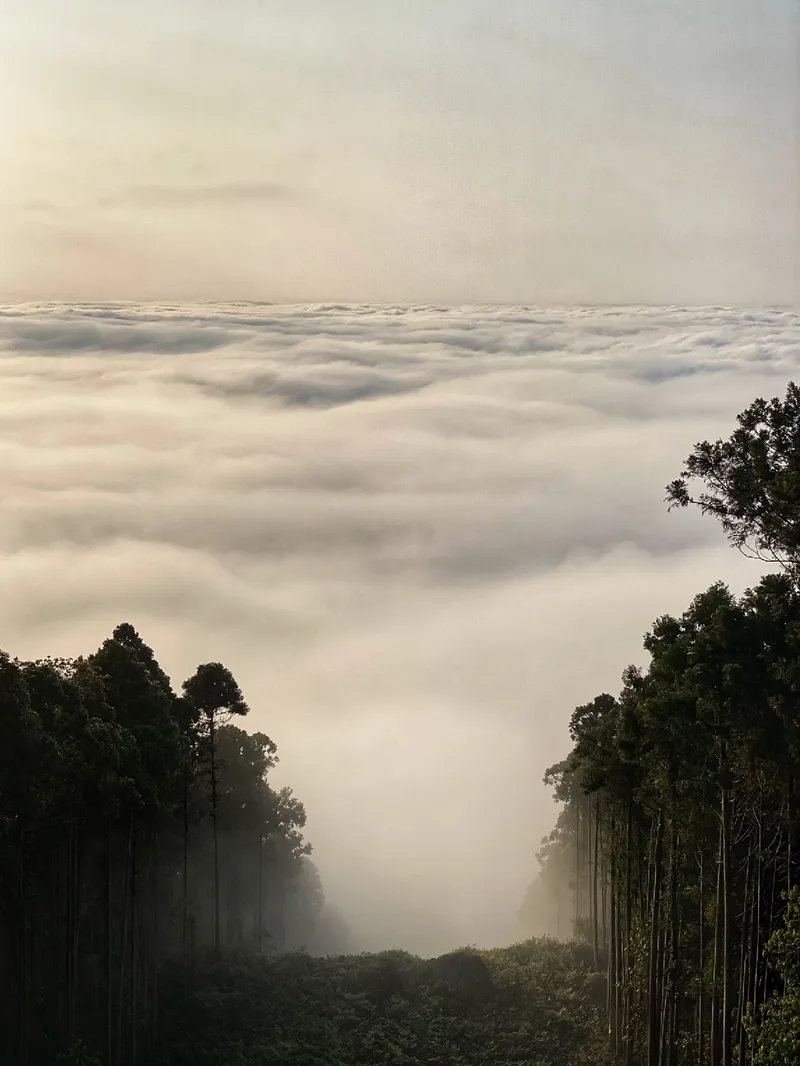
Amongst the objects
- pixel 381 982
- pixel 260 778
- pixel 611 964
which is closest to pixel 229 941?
pixel 260 778

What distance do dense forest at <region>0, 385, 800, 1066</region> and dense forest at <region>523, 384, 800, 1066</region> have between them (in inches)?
3.3

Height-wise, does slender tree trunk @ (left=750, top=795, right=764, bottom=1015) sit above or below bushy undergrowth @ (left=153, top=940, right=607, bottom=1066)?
above

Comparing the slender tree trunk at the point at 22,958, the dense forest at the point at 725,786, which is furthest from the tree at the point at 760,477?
the slender tree trunk at the point at 22,958

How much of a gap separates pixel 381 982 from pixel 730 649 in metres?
35.0

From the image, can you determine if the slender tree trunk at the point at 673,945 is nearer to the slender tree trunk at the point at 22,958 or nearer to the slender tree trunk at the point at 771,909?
the slender tree trunk at the point at 771,909

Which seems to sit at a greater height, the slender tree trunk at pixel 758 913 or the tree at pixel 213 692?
the tree at pixel 213 692

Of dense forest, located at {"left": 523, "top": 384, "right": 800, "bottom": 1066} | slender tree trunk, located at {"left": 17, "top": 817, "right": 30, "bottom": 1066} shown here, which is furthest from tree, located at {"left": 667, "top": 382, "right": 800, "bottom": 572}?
slender tree trunk, located at {"left": 17, "top": 817, "right": 30, "bottom": 1066}

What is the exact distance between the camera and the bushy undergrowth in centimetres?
5322

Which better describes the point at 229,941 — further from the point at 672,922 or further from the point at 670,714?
the point at 670,714

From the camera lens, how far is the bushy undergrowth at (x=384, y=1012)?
53.2 metres

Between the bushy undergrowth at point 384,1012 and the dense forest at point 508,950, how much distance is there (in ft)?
0.45

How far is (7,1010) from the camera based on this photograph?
42.7m

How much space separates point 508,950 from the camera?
7444cm

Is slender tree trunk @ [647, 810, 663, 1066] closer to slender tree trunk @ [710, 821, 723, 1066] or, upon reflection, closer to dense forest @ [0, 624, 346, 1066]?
slender tree trunk @ [710, 821, 723, 1066]
